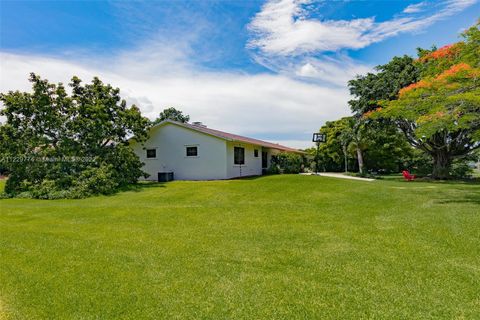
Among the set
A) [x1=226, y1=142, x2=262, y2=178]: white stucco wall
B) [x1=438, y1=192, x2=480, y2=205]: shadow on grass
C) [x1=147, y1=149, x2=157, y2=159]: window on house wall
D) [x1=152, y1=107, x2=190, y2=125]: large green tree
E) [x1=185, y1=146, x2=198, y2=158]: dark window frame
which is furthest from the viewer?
[x1=152, y1=107, x2=190, y2=125]: large green tree

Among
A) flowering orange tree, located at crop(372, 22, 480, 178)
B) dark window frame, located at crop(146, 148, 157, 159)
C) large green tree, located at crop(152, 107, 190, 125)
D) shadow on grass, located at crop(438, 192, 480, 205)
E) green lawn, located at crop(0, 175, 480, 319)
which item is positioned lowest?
green lawn, located at crop(0, 175, 480, 319)

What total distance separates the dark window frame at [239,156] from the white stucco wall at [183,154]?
159 cm

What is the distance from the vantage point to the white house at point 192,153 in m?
19.3

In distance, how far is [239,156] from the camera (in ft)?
69.7

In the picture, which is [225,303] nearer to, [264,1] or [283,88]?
[264,1]

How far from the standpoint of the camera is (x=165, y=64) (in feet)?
47.2

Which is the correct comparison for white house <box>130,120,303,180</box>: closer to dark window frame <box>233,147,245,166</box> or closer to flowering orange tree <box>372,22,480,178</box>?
dark window frame <box>233,147,245,166</box>

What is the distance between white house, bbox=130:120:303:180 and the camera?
19312 millimetres

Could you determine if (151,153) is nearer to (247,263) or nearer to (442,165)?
(247,263)

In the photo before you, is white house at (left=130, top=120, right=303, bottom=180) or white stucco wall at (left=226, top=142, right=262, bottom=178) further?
white stucco wall at (left=226, top=142, right=262, bottom=178)

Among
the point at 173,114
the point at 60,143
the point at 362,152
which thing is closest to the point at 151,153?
the point at 60,143

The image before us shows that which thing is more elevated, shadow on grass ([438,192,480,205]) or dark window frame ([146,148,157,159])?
dark window frame ([146,148,157,159])

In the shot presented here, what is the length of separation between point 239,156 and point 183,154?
4.00m

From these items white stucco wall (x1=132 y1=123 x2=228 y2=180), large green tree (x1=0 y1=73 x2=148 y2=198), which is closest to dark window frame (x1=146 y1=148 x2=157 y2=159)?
white stucco wall (x1=132 y1=123 x2=228 y2=180)
